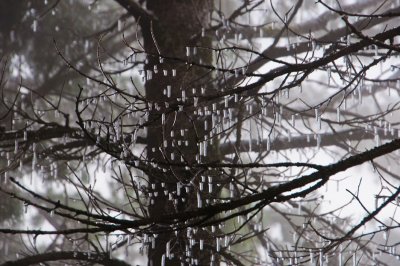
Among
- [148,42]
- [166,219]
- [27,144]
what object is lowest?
[166,219]

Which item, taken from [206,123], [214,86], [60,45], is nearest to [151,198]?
[206,123]

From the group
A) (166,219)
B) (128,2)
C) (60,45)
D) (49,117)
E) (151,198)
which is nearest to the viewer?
(166,219)

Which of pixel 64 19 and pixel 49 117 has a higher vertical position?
pixel 64 19

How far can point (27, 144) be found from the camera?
5652 millimetres

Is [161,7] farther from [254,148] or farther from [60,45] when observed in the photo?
[60,45]

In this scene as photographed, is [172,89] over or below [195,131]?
over

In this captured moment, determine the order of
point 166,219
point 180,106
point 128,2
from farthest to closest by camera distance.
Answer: point 128,2, point 180,106, point 166,219

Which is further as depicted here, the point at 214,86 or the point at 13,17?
the point at 13,17

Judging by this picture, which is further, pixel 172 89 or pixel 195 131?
pixel 172 89

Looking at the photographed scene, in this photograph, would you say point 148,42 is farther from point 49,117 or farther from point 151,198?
point 49,117

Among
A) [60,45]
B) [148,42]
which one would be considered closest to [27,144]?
[148,42]

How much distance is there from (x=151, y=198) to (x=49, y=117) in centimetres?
730

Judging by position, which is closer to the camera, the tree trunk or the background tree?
the background tree

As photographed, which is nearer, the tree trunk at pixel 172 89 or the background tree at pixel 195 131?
the background tree at pixel 195 131
